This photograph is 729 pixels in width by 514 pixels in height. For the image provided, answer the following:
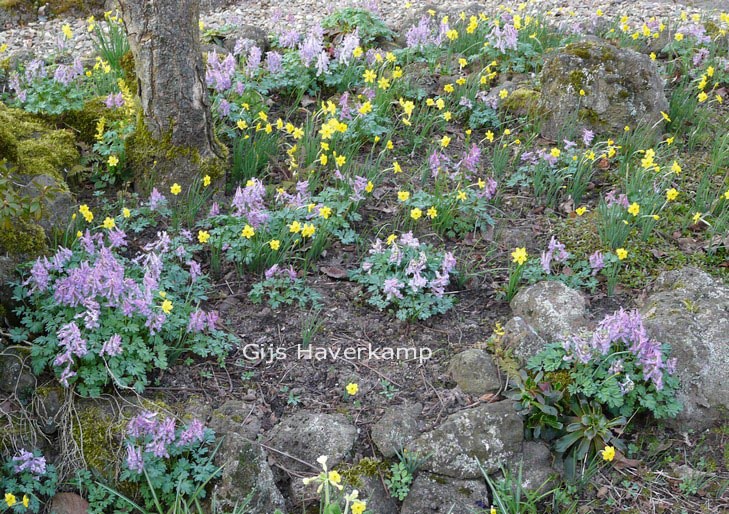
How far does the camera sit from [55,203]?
410 cm

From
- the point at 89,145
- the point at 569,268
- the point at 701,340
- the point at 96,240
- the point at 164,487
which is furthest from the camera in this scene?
the point at 89,145

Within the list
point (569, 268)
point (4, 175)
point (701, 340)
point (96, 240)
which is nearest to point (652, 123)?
point (569, 268)

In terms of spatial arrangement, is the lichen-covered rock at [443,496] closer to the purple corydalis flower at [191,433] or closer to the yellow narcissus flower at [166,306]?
the purple corydalis flower at [191,433]

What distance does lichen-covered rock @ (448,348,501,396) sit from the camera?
3.48 meters

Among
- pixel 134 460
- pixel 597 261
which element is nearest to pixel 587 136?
pixel 597 261

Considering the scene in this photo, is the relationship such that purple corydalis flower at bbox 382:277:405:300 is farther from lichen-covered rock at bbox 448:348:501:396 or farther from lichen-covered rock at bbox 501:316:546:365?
lichen-covered rock at bbox 501:316:546:365

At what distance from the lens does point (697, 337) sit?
3.55 metres

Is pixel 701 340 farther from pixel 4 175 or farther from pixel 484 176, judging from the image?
pixel 4 175

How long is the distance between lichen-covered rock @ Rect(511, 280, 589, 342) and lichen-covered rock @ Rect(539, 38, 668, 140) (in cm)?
180

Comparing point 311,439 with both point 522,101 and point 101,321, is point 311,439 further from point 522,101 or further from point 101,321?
point 522,101

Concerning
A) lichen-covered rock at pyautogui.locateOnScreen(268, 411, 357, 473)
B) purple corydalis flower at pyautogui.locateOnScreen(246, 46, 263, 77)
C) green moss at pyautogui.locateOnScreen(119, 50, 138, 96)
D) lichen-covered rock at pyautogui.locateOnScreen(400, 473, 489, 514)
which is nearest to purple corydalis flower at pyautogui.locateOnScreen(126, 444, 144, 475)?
lichen-covered rock at pyautogui.locateOnScreen(268, 411, 357, 473)

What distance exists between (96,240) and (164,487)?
157 centimetres

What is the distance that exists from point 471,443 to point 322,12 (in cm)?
541

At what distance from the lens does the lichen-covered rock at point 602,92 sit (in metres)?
5.30
